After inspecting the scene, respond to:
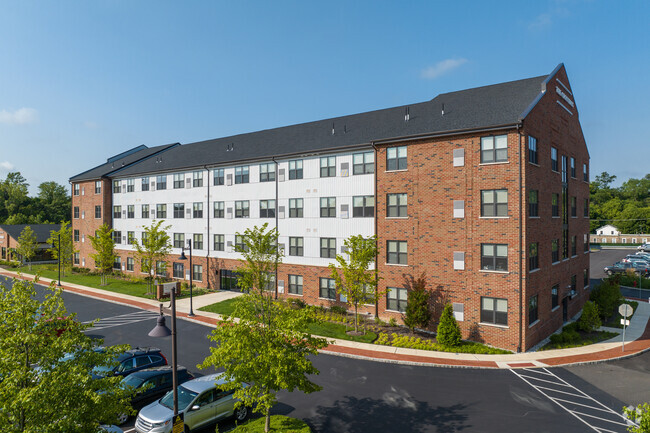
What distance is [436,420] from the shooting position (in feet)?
45.7

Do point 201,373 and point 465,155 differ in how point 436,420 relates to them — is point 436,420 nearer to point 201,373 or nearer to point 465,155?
point 201,373

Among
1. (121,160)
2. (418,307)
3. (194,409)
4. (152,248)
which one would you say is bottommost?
(194,409)

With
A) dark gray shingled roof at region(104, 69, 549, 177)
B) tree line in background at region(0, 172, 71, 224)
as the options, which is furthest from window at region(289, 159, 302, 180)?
tree line in background at region(0, 172, 71, 224)

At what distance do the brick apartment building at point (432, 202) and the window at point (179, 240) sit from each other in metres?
0.11

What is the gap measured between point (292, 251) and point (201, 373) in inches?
602

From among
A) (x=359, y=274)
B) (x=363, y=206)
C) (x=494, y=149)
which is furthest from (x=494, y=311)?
(x=363, y=206)

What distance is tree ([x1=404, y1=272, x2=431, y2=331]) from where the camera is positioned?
23.3 m

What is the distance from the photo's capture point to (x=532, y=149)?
76.4 ft

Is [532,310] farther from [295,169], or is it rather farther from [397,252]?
[295,169]

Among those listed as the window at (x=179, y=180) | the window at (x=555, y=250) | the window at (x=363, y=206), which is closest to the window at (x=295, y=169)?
the window at (x=363, y=206)

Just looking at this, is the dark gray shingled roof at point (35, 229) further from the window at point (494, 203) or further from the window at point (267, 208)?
the window at point (494, 203)

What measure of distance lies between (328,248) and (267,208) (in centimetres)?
774

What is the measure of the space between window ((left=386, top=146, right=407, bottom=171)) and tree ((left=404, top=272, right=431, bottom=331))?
797cm

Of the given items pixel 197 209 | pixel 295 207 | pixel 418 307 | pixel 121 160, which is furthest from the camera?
pixel 121 160
